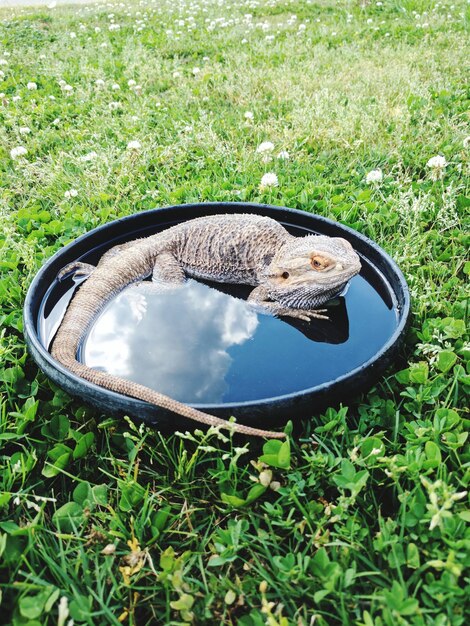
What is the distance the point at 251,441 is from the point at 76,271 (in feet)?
5.27

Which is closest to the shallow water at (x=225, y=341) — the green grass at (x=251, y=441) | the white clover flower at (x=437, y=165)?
the green grass at (x=251, y=441)

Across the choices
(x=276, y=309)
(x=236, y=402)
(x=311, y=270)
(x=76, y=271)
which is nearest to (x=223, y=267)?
(x=276, y=309)

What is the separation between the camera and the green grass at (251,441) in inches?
70.1

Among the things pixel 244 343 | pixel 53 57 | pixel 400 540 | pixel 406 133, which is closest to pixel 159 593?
pixel 400 540

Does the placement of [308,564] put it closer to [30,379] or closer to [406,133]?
[30,379]

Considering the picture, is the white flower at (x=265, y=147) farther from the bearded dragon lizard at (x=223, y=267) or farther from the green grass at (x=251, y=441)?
the bearded dragon lizard at (x=223, y=267)

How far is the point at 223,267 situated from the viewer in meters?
3.25

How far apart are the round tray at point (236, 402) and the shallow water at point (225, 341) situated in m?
0.07

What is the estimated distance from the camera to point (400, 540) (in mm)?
1825

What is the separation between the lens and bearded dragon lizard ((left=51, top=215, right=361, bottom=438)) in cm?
270

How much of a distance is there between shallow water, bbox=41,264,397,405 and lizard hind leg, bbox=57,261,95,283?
0.11 metres

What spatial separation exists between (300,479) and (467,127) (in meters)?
4.29

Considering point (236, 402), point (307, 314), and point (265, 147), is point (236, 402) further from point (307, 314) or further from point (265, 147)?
point (265, 147)

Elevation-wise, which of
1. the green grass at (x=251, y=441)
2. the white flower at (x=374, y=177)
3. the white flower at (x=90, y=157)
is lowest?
the green grass at (x=251, y=441)
